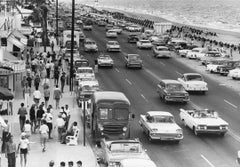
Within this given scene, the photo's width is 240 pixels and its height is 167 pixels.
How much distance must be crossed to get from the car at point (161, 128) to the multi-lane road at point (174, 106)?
43 cm

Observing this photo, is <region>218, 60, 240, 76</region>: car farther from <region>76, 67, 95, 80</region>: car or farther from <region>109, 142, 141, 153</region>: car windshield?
<region>109, 142, 141, 153</region>: car windshield

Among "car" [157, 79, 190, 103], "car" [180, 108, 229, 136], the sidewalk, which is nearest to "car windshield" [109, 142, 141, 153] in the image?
the sidewalk

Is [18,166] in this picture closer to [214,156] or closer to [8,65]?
[214,156]

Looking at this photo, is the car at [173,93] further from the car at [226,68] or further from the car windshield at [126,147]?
the car at [226,68]

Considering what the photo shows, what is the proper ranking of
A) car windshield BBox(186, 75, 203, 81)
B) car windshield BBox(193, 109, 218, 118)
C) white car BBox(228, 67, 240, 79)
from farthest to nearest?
1. white car BBox(228, 67, 240, 79)
2. car windshield BBox(186, 75, 203, 81)
3. car windshield BBox(193, 109, 218, 118)

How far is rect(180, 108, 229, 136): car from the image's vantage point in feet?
94.7

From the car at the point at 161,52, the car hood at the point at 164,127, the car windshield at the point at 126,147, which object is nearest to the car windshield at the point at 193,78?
the car hood at the point at 164,127

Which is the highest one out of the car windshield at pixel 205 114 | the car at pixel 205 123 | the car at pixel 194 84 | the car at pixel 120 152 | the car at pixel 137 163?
the car at pixel 137 163

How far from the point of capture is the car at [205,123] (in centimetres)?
2886

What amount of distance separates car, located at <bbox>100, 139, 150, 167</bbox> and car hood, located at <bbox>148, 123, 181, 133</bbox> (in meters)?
4.68

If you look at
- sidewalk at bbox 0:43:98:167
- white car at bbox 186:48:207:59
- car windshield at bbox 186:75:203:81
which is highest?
sidewalk at bbox 0:43:98:167

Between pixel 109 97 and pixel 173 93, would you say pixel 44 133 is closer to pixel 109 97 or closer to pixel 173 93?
pixel 109 97

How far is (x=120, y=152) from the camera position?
2283 centimetres

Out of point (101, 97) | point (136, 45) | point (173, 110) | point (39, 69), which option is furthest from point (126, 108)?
point (136, 45)
